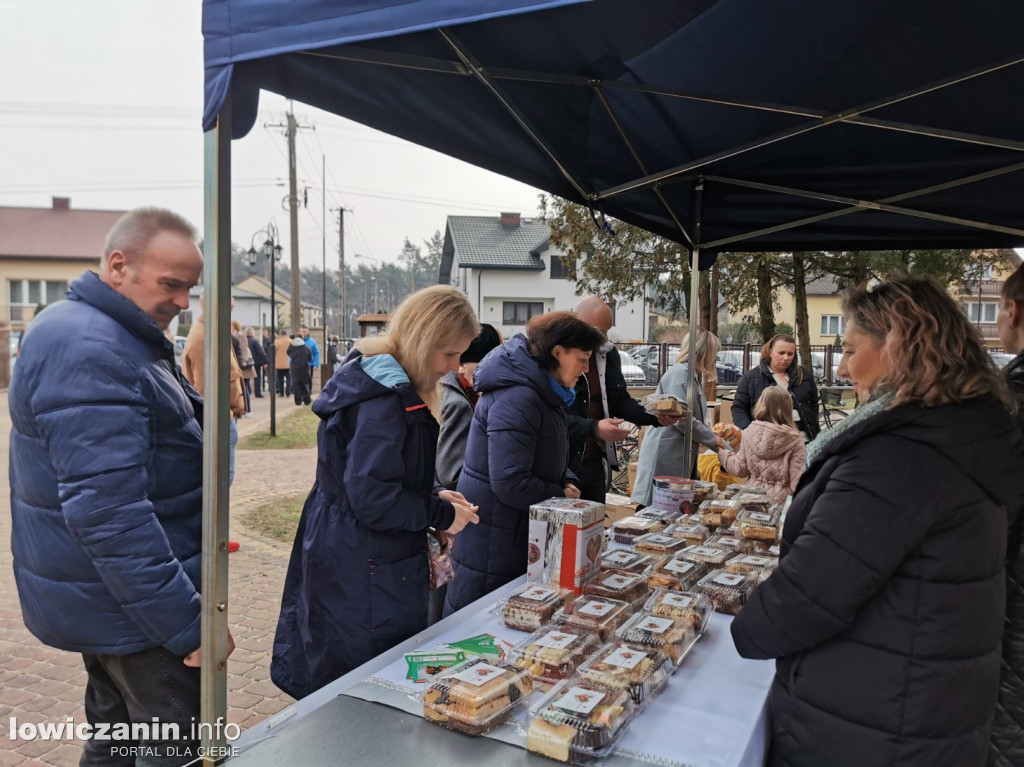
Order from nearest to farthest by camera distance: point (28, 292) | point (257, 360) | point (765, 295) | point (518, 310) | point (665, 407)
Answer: point (665, 407) < point (765, 295) < point (257, 360) < point (28, 292) < point (518, 310)

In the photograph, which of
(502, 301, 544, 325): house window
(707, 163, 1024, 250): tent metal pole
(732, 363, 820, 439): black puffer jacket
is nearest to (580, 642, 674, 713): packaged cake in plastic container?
(707, 163, 1024, 250): tent metal pole

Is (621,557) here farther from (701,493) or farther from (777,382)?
(777,382)

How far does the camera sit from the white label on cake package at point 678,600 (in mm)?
→ 1789

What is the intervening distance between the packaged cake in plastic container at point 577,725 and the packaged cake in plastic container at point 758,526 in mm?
1238

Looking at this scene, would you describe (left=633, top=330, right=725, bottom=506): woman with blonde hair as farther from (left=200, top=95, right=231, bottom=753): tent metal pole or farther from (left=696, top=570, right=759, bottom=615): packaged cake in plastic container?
(left=200, top=95, right=231, bottom=753): tent metal pole

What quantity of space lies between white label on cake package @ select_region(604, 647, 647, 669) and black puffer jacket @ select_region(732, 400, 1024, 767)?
32cm

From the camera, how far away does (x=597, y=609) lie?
175 cm

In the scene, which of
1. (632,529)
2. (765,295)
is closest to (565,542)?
(632,529)

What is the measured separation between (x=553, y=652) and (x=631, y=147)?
2190 mm

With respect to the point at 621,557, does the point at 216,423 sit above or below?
above

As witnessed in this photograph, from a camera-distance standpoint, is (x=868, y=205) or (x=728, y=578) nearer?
(x=728, y=578)

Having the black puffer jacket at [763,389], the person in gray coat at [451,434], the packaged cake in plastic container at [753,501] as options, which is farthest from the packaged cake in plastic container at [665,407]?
the black puffer jacket at [763,389]

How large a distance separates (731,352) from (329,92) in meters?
19.9

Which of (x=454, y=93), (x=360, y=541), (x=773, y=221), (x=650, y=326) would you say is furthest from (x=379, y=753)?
(x=650, y=326)
